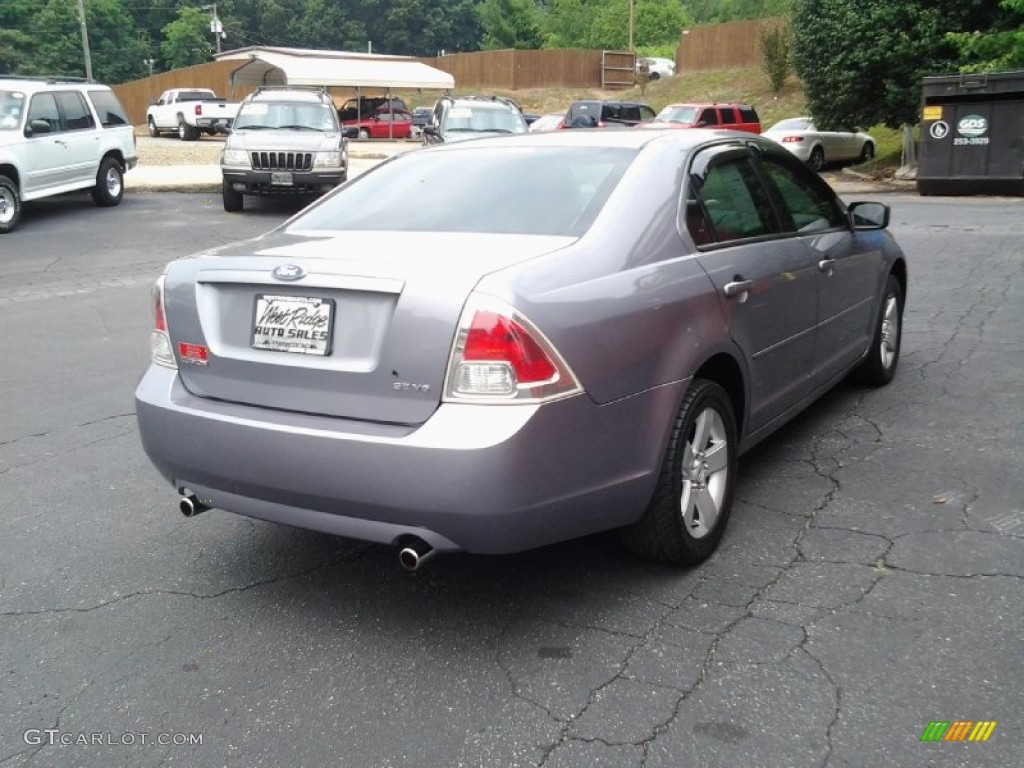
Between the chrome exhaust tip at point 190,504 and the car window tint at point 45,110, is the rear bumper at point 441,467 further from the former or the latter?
the car window tint at point 45,110

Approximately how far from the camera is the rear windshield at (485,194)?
3.64m

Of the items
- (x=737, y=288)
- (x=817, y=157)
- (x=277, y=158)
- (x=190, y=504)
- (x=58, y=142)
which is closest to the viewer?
(x=190, y=504)

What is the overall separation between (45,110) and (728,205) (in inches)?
541

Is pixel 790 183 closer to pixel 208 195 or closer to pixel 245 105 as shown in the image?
pixel 245 105

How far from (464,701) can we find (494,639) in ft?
1.23

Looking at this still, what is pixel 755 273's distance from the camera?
405cm

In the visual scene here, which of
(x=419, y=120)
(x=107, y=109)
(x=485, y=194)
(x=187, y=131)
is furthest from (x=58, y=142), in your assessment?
(x=419, y=120)

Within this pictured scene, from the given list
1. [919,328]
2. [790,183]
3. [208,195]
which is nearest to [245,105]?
[208,195]

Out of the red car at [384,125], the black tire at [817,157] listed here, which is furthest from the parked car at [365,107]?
the black tire at [817,157]

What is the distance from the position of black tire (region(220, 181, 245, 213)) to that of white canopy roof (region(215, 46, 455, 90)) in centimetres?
1824

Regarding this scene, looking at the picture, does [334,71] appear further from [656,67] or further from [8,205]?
[656,67]

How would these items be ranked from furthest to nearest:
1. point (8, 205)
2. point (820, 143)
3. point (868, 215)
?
point (820, 143), point (8, 205), point (868, 215)

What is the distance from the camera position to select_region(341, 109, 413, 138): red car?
125ft

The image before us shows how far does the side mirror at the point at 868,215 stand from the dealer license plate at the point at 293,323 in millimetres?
3336
